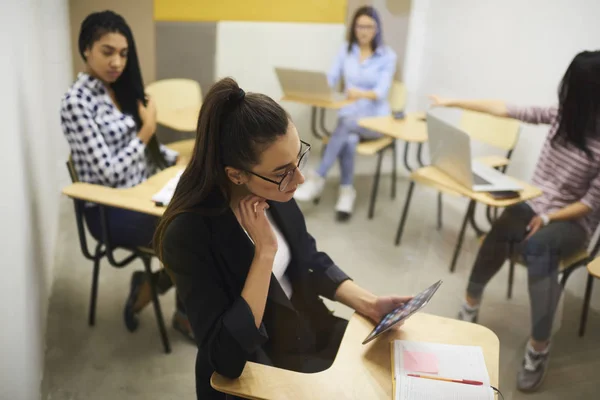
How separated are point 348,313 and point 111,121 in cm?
121

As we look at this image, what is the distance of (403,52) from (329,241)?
1391 millimetres

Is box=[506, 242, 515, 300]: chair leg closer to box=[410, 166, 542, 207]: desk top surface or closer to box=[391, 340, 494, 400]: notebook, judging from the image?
box=[410, 166, 542, 207]: desk top surface

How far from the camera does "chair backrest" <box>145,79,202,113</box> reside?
2.95 m

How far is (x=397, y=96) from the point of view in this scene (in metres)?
3.51

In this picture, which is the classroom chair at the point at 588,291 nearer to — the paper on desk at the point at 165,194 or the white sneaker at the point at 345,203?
the paper on desk at the point at 165,194

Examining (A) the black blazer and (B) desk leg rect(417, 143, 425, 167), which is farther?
(B) desk leg rect(417, 143, 425, 167)

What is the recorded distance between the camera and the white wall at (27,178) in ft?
4.93

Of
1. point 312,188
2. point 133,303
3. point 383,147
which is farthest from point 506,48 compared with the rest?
point 133,303

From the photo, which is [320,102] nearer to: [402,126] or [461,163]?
[402,126]

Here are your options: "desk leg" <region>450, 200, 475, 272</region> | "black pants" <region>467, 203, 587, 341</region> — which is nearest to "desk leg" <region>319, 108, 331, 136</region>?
"desk leg" <region>450, 200, 475, 272</region>

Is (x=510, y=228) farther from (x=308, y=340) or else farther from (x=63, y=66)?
(x=63, y=66)

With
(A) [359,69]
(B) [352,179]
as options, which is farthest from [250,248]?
(A) [359,69]

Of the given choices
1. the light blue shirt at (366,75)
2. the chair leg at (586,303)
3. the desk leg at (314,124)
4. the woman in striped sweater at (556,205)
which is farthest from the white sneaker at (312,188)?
the chair leg at (586,303)

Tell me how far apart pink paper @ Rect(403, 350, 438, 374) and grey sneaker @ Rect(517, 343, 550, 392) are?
2.62 feet
